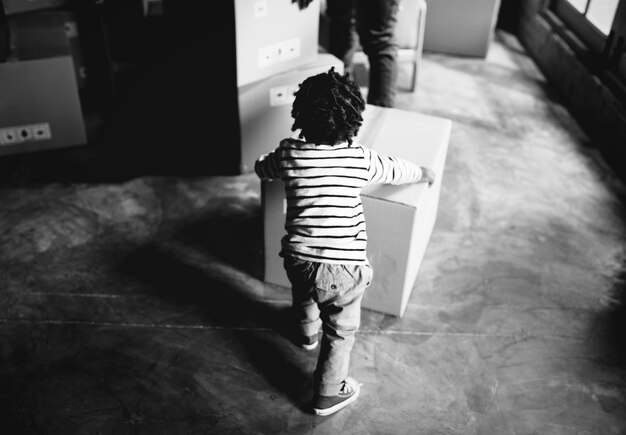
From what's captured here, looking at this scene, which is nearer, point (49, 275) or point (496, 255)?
point (49, 275)

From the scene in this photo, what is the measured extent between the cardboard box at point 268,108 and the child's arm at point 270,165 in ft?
3.10

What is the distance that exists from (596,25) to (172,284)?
2860 millimetres

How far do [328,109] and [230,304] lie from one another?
0.88m

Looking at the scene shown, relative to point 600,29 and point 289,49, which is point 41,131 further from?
point 600,29

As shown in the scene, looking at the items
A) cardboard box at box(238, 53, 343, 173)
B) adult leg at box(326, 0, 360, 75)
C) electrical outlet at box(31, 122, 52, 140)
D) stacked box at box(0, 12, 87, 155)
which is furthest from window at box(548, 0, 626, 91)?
electrical outlet at box(31, 122, 52, 140)

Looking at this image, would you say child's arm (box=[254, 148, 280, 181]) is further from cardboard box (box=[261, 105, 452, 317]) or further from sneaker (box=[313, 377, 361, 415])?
sneaker (box=[313, 377, 361, 415])

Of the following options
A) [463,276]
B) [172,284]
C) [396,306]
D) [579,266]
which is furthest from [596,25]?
[172,284]

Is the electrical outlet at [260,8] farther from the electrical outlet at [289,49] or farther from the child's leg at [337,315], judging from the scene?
the child's leg at [337,315]

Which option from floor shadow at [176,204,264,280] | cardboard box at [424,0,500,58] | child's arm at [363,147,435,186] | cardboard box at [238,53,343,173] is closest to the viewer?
child's arm at [363,147,435,186]

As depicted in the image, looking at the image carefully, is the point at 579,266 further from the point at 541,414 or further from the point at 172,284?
the point at 172,284

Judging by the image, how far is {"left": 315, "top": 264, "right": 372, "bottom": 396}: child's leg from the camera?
161 centimetres

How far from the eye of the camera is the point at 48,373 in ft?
5.98

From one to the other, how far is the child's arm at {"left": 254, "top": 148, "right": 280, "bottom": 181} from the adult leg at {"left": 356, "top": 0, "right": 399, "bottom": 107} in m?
1.34

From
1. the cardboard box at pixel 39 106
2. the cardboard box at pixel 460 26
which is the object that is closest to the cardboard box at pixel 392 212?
the cardboard box at pixel 39 106
